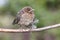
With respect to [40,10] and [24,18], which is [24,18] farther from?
[40,10]

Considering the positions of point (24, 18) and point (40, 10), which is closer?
point (24, 18)

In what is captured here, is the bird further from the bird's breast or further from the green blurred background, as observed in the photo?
the green blurred background

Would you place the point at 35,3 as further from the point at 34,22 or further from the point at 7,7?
the point at 34,22

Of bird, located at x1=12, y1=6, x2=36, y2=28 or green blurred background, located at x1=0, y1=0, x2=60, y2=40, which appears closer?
bird, located at x1=12, y1=6, x2=36, y2=28

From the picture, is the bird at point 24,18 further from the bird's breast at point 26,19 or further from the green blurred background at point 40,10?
the green blurred background at point 40,10

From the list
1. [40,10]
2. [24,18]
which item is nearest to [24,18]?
[24,18]

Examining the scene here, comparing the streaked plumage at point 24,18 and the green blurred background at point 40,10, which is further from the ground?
the streaked plumage at point 24,18

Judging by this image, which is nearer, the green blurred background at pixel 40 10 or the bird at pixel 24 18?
the bird at pixel 24 18

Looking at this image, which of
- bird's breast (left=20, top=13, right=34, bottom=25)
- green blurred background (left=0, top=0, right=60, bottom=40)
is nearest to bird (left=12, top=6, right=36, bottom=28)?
bird's breast (left=20, top=13, right=34, bottom=25)

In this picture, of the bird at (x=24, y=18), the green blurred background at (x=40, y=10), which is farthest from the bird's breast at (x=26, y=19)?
the green blurred background at (x=40, y=10)

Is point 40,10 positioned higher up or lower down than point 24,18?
lower down

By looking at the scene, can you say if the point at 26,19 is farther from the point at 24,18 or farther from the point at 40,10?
the point at 40,10
